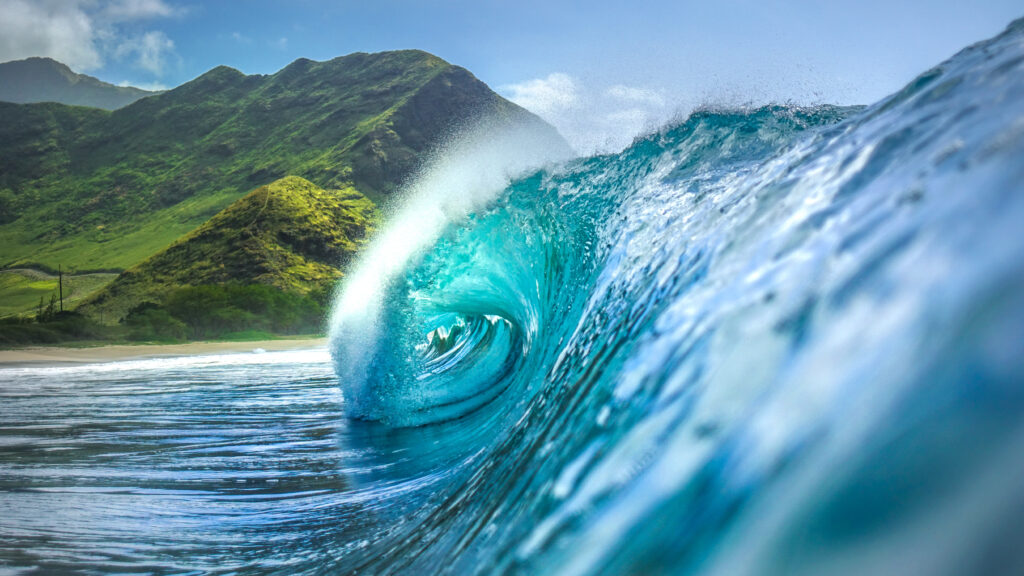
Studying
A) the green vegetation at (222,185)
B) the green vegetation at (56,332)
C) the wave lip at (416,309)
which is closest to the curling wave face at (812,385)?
the wave lip at (416,309)

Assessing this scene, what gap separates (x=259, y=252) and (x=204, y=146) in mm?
90067

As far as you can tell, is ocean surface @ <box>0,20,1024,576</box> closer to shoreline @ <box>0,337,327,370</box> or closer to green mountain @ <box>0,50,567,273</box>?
shoreline @ <box>0,337,327,370</box>

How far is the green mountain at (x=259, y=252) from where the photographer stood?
226 feet

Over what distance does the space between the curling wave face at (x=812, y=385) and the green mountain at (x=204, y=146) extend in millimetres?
108180

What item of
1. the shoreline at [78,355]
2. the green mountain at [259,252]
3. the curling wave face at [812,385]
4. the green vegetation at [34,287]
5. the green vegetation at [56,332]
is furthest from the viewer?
the green vegetation at [34,287]

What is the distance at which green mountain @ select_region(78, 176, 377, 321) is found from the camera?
68.8 meters

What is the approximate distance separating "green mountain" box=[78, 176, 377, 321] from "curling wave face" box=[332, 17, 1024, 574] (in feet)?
218

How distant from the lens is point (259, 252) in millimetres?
71500

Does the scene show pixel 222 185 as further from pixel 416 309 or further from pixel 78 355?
pixel 416 309

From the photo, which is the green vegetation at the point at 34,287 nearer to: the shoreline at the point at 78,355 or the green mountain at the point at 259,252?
the green mountain at the point at 259,252

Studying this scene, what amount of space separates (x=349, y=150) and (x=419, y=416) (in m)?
118

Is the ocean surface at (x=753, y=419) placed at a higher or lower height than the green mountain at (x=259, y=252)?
lower

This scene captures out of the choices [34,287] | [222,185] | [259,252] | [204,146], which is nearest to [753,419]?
[259,252]

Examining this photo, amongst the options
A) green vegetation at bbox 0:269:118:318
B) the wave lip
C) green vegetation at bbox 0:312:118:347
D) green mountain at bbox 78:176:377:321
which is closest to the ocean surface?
the wave lip
